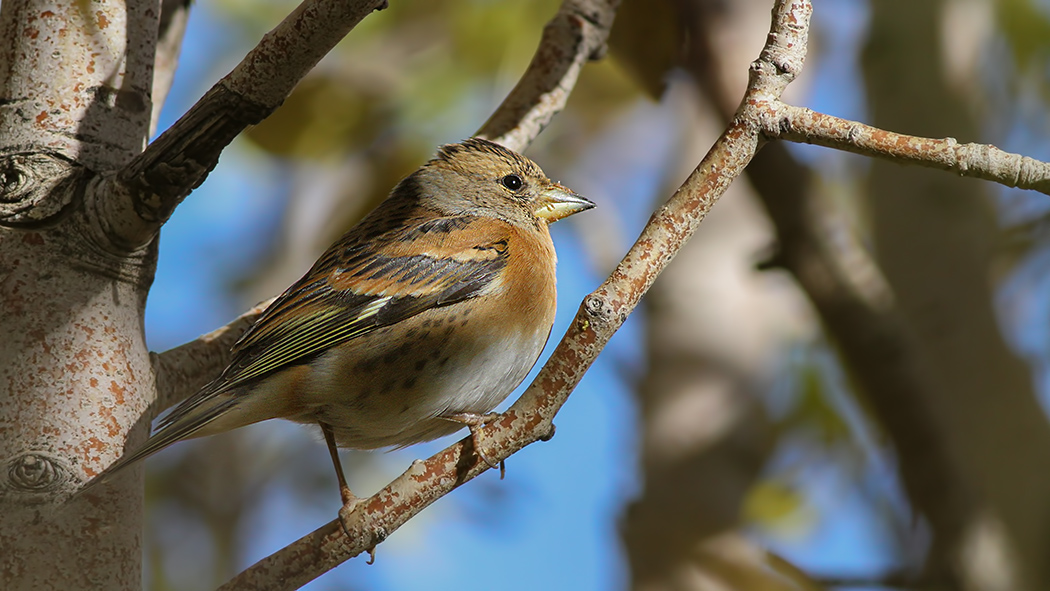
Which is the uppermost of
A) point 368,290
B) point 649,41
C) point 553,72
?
point 649,41

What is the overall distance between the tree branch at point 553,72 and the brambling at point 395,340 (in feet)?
0.52

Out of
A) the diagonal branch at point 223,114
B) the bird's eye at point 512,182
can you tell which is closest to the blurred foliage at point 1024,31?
the bird's eye at point 512,182

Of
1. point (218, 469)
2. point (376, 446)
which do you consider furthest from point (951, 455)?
point (218, 469)

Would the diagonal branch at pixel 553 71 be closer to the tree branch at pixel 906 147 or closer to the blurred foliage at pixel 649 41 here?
the blurred foliage at pixel 649 41

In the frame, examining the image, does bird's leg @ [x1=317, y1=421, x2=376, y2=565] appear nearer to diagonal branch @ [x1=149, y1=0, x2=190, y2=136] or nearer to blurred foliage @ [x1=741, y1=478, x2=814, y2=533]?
diagonal branch @ [x1=149, y1=0, x2=190, y2=136]

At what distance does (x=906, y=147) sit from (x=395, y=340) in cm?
206

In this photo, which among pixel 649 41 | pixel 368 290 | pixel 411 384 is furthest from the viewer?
pixel 649 41

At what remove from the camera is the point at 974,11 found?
629 centimetres

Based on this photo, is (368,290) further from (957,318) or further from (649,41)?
(957,318)

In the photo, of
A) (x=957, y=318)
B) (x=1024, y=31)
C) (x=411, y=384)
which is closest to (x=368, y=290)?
(x=411, y=384)

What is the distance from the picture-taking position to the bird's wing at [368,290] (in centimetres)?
386

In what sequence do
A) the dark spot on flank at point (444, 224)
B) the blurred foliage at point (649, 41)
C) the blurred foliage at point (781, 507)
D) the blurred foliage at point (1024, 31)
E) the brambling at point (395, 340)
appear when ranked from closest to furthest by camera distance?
1. the brambling at point (395, 340)
2. the dark spot on flank at point (444, 224)
3. the blurred foliage at point (649, 41)
4. the blurred foliage at point (1024, 31)
5. the blurred foliage at point (781, 507)

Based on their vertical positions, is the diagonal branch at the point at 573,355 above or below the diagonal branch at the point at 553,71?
below

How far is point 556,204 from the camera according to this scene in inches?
200
